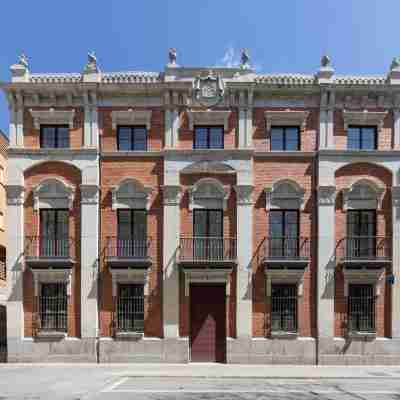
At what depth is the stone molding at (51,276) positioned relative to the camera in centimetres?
1664

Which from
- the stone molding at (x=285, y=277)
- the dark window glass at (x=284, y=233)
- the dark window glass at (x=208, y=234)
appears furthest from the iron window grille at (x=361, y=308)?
the dark window glass at (x=208, y=234)

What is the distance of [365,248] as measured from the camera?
17031 millimetres

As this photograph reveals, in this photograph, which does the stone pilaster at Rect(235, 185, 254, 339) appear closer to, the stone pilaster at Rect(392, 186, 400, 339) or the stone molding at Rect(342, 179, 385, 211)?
the stone molding at Rect(342, 179, 385, 211)

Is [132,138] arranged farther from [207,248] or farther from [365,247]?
[365,247]

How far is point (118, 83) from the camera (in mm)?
17203

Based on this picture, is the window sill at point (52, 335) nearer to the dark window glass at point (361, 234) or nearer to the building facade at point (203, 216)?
the building facade at point (203, 216)

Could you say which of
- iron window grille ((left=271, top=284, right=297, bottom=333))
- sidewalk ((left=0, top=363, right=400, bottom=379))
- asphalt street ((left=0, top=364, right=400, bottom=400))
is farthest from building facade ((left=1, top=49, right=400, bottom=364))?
asphalt street ((left=0, top=364, right=400, bottom=400))

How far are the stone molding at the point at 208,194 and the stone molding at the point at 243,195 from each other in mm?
420

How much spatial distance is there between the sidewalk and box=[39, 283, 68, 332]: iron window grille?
152cm

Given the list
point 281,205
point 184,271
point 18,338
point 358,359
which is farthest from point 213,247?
point 18,338

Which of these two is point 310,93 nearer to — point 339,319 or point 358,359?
point 339,319

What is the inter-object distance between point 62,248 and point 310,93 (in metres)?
12.2

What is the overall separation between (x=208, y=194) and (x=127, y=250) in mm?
4090

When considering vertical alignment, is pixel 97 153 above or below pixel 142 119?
below
